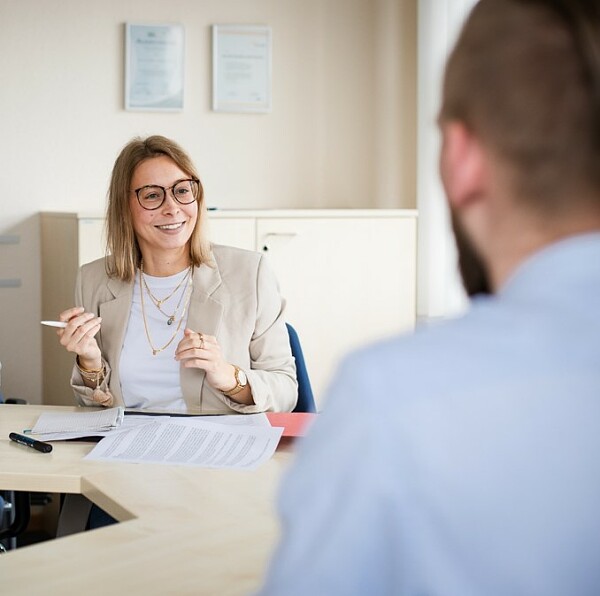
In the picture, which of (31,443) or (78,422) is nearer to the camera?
(31,443)

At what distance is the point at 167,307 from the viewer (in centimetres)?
266

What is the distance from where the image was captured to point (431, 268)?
14.3 feet

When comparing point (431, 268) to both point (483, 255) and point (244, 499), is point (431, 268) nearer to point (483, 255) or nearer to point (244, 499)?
point (244, 499)

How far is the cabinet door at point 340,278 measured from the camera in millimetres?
4113

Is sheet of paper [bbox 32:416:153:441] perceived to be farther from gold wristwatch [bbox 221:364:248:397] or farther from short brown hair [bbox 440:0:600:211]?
short brown hair [bbox 440:0:600:211]

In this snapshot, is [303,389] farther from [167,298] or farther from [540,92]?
[540,92]

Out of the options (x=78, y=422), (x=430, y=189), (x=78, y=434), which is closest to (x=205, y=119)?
(x=430, y=189)

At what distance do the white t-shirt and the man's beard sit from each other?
1778mm

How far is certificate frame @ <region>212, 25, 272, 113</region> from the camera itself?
448 cm

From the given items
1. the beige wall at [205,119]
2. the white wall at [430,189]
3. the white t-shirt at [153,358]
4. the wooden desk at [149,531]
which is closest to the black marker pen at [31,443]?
the wooden desk at [149,531]

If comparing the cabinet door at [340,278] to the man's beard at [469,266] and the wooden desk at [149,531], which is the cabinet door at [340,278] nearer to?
the wooden desk at [149,531]

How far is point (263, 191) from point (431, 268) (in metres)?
0.89

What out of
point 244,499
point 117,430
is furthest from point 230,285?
point 244,499

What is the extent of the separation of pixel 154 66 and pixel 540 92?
13.0 ft
